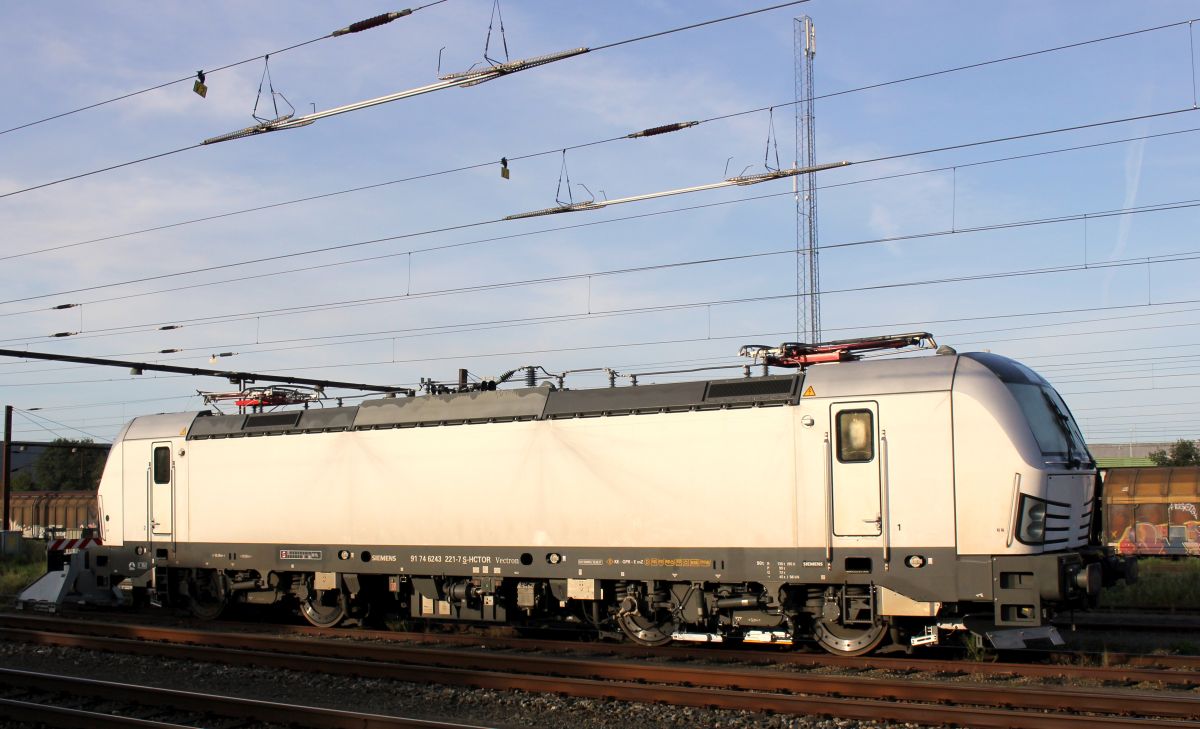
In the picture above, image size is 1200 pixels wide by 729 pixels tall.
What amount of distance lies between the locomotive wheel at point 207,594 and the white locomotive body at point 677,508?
52 millimetres

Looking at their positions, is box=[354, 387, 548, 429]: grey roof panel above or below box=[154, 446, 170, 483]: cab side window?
above

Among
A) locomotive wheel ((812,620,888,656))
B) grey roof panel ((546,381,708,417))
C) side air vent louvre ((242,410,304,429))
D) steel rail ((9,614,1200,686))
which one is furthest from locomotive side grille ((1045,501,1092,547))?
side air vent louvre ((242,410,304,429))

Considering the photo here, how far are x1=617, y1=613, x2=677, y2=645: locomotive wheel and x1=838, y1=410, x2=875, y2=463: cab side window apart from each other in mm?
3737

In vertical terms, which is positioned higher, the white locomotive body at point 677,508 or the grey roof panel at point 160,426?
the grey roof panel at point 160,426

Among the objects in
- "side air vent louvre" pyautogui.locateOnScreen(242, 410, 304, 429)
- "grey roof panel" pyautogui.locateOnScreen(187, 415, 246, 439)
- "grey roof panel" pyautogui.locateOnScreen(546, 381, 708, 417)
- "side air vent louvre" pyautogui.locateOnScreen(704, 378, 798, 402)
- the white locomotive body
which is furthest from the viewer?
"grey roof panel" pyautogui.locateOnScreen(187, 415, 246, 439)

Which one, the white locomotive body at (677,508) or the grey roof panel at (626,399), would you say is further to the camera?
the grey roof panel at (626,399)

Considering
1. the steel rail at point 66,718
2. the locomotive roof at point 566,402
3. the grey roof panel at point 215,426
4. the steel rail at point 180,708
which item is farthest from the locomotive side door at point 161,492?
the steel rail at point 66,718

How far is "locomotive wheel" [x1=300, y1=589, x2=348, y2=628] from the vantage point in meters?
17.6

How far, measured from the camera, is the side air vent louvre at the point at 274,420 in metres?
18.1

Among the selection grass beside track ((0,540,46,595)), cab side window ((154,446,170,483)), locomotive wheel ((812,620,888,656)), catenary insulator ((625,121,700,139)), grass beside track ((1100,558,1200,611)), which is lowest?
grass beside track ((0,540,46,595))

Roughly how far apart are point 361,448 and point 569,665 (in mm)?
5885

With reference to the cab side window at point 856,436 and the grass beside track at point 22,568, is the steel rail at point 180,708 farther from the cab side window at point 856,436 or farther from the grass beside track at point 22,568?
the grass beside track at point 22,568

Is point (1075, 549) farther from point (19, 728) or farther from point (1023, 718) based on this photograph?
point (19, 728)

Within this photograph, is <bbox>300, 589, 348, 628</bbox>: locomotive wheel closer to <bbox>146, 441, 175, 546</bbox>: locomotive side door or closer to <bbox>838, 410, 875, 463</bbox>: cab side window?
<bbox>146, 441, 175, 546</bbox>: locomotive side door
